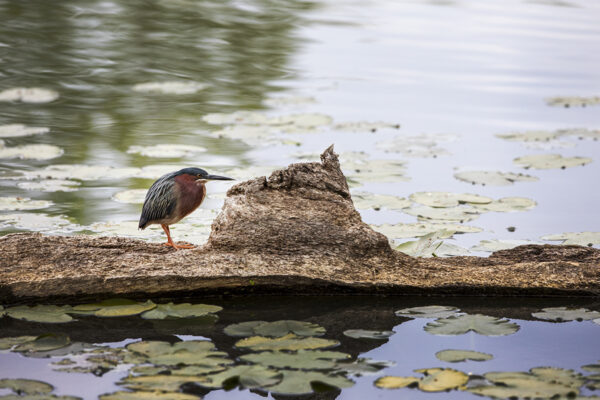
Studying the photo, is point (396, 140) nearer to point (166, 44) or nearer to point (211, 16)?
point (166, 44)

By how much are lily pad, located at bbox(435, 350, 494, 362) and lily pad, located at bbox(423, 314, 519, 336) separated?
14 cm

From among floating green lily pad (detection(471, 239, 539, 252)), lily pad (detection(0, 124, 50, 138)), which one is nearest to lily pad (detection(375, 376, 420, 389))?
floating green lily pad (detection(471, 239, 539, 252))

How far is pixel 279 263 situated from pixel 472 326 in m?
0.71

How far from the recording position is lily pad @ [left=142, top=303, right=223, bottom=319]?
277 cm

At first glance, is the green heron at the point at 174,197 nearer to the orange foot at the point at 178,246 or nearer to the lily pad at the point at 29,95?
the orange foot at the point at 178,246

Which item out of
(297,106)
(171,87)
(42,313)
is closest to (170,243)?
(42,313)

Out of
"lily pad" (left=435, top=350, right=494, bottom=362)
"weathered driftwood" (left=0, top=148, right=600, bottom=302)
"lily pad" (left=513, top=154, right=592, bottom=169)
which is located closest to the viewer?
"lily pad" (left=435, top=350, right=494, bottom=362)

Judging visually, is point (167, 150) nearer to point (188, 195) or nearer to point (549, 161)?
point (188, 195)

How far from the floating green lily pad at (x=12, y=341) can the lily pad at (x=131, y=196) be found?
5.13ft

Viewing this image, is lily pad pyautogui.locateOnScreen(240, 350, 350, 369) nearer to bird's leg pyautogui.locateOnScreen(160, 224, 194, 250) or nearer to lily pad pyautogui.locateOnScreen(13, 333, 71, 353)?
lily pad pyautogui.locateOnScreen(13, 333, 71, 353)

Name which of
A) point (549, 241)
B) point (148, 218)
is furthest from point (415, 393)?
point (549, 241)

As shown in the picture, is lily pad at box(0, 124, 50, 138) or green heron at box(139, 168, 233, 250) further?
lily pad at box(0, 124, 50, 138)

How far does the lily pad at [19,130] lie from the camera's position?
5.32m

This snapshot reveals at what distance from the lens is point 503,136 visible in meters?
5.46
